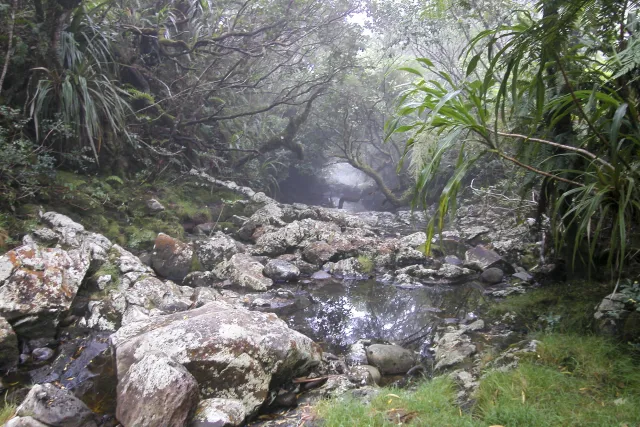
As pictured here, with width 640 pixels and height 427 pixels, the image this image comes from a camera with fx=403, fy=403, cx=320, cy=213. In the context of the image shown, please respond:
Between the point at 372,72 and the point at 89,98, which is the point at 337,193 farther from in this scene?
the point at 89,98

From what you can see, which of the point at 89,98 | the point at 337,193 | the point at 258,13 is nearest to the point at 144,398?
the point at 89,98

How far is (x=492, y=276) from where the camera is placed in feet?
16.7

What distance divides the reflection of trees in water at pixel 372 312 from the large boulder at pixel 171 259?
1666 millimetres

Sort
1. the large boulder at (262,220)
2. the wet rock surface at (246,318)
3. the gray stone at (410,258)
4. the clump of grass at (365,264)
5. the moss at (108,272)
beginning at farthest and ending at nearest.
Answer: the large boulder at (262,220)
the gray stone at (410,258)
the clump of grass at (365,264)
the moss at (108,272)
the wet rock surface at (246,318)

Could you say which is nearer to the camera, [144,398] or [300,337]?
[144,398]

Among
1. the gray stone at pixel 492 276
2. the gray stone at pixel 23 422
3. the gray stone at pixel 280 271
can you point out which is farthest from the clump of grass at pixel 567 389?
the gray stone at pixel 280 271

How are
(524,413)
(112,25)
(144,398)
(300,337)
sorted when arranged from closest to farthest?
(524,413) → (144,398) → (300,337) → (112,25)

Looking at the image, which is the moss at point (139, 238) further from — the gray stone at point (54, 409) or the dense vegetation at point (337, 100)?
the gray stone at point (54, 409)

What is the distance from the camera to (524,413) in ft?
5.86

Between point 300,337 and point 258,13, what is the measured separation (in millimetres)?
7723

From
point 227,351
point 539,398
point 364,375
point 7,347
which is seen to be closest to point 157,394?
point 227,351

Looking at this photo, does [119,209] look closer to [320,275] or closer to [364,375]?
[320,275]

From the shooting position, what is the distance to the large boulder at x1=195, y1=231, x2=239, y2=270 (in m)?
5.74

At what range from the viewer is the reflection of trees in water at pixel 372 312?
3.96 meters
